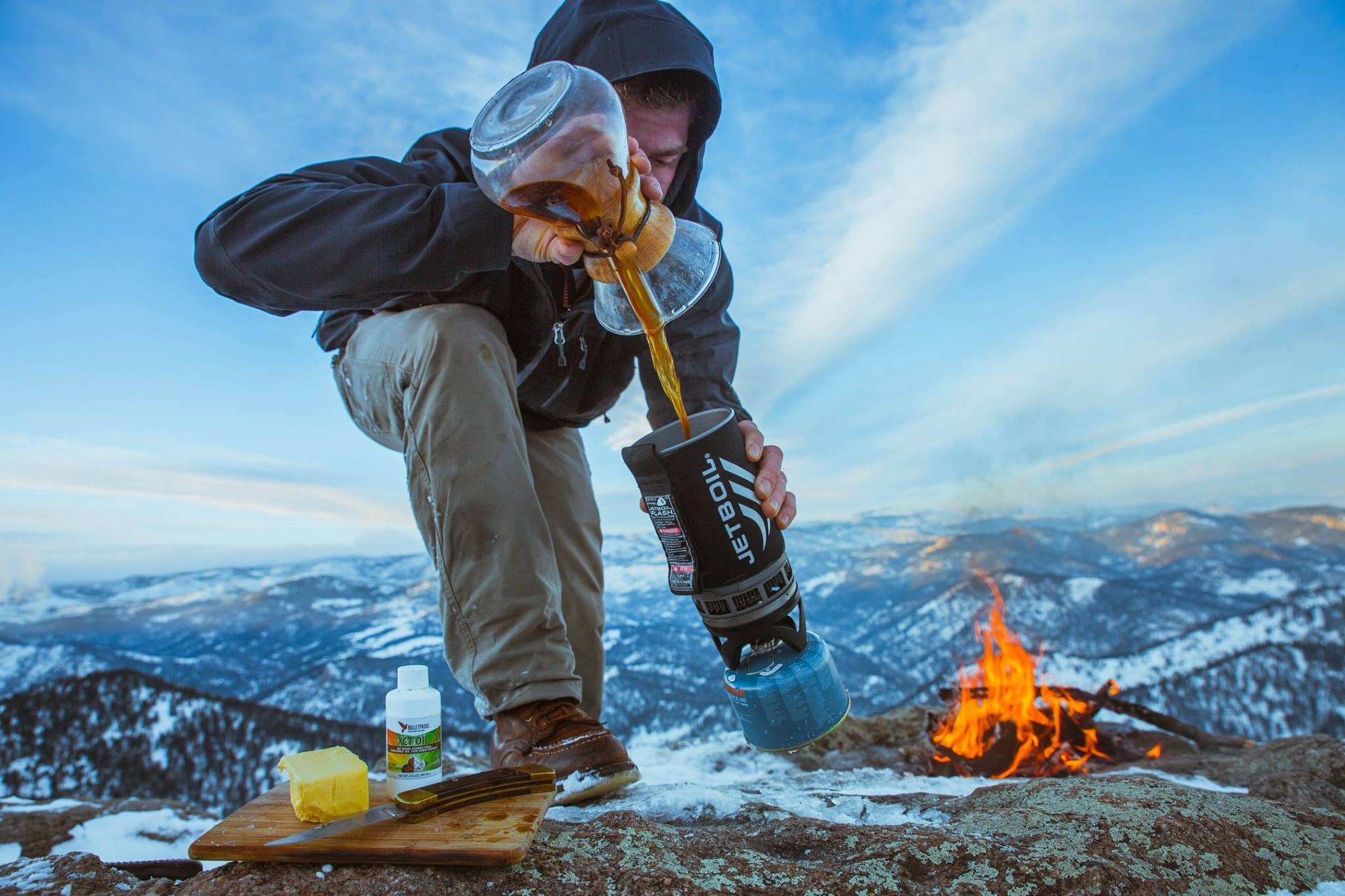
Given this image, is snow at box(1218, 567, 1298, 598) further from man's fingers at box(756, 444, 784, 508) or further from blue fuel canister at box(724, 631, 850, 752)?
man's fingers at box(756, 444, 784, 508)

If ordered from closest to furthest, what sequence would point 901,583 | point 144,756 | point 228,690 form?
point 144,756 → point 228,690 → point 901,583

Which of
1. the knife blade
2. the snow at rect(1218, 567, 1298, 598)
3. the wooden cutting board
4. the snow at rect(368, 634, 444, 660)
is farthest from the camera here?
the snow at rect(1218, 567, 1298, 598)

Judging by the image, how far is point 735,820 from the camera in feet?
6.47

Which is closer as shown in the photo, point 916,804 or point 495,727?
point 916,804

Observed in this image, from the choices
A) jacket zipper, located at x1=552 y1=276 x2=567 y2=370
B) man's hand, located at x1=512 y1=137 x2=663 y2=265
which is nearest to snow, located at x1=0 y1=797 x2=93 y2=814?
jacket zipper, located at x1=552 y1=276 x2=567 y2=370

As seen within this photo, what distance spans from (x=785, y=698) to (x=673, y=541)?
575 millimetres

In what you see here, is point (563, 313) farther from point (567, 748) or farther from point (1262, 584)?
point (1262, 584)

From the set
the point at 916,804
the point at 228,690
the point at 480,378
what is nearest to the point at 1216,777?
the point at 916,804

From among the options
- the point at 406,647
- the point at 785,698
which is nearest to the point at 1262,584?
the point at 406,647

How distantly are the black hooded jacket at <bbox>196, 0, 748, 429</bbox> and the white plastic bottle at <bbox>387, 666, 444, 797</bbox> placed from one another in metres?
1.15

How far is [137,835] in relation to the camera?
2.65m

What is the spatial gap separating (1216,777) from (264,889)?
347 cm

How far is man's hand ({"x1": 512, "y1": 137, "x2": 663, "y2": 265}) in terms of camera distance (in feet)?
5.90

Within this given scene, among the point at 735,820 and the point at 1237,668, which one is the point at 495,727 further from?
the point at 1237,668
